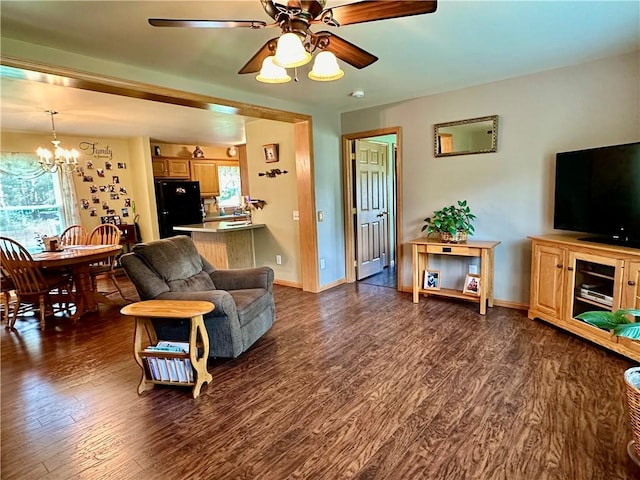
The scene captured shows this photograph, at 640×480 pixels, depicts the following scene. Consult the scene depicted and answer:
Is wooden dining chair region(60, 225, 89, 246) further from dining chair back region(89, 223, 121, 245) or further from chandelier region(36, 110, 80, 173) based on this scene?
chandelier region(36, 110, 80, 173)

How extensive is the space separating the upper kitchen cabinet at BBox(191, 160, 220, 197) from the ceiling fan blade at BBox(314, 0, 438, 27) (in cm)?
600

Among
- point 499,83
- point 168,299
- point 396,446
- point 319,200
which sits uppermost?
point 499,83

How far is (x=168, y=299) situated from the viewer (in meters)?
2.58

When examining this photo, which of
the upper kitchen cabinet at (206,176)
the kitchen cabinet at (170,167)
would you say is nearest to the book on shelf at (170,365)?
the kitchen cabinet at (170,167)

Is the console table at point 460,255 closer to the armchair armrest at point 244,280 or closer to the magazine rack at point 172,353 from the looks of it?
the armchair armrest at point 244,280

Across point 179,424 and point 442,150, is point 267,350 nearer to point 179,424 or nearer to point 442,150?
point 179,424

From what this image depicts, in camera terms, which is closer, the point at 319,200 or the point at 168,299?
the point at 168,299

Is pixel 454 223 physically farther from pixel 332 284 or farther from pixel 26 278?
pixel 26 278

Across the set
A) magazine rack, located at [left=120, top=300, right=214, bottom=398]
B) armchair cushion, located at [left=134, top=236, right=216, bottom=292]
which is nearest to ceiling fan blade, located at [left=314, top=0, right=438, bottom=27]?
magazine rack, located at [left=120, top=300, right=214, bottom=398]

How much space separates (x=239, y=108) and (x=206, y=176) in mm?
4006

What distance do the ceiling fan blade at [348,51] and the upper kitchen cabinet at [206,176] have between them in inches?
225

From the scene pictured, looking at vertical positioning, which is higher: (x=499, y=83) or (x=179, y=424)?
(x=499, y=83)

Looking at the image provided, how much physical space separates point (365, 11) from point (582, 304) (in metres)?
2.90

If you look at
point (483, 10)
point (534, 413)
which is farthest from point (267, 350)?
point (483, 10)
